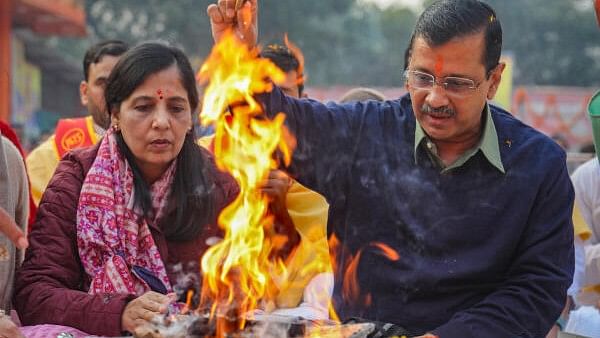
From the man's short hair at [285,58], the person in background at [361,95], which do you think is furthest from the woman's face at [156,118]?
the person in background at [361,95]

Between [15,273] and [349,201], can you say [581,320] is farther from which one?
[15,273]

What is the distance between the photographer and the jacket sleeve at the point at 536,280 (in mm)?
3631

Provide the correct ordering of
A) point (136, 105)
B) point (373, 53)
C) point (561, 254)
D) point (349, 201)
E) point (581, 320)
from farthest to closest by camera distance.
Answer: point (373, 53)
point (581, 320)
point (136, 105)
point (349, 201)
point (561, 254)

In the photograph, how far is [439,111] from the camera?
12.3 feet

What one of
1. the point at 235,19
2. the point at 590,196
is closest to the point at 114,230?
the point at 235,19

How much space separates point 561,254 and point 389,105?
1.02 meters

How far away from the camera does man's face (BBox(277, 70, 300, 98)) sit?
19.2 feet

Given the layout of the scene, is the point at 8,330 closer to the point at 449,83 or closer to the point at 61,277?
the point at 61,277

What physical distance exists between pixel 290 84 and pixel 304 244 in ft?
3.86

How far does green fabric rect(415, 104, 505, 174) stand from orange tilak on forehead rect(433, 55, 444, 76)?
30 cm

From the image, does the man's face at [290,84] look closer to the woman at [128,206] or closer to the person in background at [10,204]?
the woman at [128,206]

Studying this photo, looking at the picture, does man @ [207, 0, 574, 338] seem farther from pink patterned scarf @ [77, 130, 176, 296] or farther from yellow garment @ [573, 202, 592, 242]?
yellow garment @ [573, 202, 592, 242]

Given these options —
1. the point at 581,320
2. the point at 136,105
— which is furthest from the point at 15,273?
the point at 581,320

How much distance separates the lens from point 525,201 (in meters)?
3.74
